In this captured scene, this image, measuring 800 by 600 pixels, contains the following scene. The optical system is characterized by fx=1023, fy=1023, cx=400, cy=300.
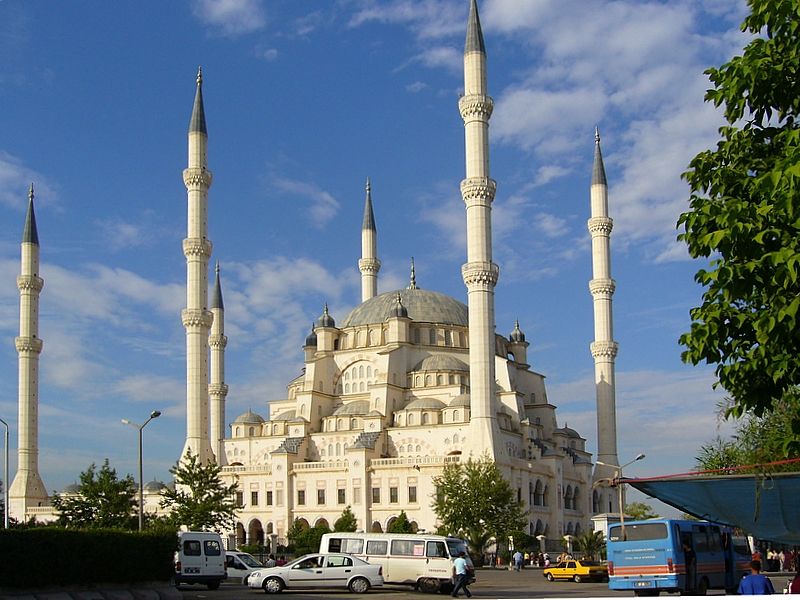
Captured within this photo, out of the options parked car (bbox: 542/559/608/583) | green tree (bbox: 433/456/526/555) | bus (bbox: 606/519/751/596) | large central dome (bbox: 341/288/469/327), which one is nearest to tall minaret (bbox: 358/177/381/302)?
large central dome (bbox: 341/288/469/327)

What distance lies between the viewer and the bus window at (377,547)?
28.2 m

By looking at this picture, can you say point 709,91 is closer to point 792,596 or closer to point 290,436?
point 792,596

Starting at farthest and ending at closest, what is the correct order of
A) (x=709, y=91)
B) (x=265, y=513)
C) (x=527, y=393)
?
(x=527, y=393), (x=265, y=513), (x=709, y=91)

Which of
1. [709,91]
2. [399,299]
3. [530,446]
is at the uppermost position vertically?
[399,299]

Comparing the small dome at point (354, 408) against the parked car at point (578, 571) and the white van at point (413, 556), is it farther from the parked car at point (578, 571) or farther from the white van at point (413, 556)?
the white van at point (413, 556)

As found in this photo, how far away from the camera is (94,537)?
65.8 ft

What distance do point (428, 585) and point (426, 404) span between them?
3506 cm

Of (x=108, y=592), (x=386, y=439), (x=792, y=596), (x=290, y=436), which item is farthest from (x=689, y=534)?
(x=290, y=436)

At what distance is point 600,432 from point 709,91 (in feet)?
173

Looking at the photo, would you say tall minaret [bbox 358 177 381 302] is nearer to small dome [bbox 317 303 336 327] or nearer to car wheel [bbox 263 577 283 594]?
small dome [bbox 317 303 336 327]

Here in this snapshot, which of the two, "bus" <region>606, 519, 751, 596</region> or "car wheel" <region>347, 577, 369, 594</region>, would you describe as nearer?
"bus" <region>606, 519, 751, 596</region>

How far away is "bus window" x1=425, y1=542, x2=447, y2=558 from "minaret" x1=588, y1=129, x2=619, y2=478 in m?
35.8

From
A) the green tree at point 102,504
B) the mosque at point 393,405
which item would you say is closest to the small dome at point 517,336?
the mosque at point 393,405

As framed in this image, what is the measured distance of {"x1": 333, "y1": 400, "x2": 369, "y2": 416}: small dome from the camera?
64.2 m
